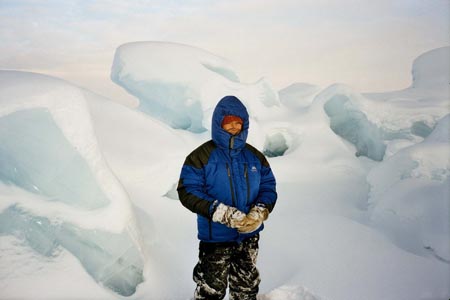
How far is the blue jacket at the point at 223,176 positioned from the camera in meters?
1.33

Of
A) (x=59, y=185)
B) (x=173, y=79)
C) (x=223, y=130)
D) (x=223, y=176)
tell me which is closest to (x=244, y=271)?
(x=223, y=176)

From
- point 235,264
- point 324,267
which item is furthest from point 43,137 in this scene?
point 324,267

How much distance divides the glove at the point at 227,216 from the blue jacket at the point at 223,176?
0.21ft

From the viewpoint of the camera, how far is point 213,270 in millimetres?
1363

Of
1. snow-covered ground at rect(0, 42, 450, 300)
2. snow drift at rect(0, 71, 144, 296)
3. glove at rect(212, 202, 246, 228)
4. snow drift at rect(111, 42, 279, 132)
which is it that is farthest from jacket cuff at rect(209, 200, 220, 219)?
snow drift at rect(111, 42, 279, 132)

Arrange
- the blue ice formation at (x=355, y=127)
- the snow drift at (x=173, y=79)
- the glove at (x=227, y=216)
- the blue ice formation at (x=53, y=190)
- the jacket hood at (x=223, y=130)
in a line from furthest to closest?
the blue ice formation at (x=355, y=127) < the snow drift at (x=173, y=79) < the blue ice formation at (x=53, y=190) < the jacket hood at (x=223, y=130) < the glove at (x=227, y=216)

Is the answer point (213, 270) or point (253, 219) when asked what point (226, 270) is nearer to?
point (213, 270)

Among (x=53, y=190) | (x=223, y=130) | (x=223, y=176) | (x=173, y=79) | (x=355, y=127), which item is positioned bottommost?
(x=355, y=127)

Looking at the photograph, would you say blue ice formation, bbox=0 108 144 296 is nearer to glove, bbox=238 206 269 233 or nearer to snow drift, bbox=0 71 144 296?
snow drift, bbox=0 71 144 296

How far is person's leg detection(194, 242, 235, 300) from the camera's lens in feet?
4.48

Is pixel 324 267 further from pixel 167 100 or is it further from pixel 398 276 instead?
pixel 167 100

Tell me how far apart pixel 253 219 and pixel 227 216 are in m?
0.09

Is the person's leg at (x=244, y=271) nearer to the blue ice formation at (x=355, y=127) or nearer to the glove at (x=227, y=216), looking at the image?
the glove at (x=227, y=216)

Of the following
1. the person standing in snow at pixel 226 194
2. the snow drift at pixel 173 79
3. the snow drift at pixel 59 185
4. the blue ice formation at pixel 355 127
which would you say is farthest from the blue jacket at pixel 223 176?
the blue ice formation at pixel 355 127
